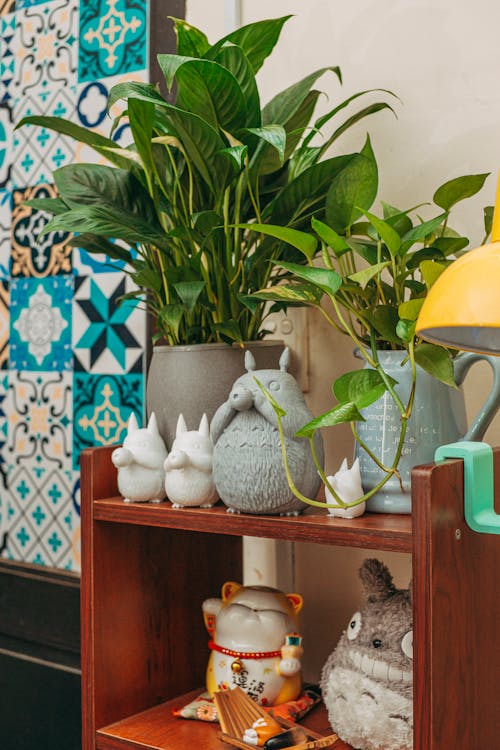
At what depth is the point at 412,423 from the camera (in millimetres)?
1001

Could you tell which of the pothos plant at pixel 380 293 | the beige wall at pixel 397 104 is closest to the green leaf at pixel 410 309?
the pothos plant at pixel 380 293

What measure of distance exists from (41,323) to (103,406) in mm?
240

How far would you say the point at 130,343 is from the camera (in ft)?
5.21

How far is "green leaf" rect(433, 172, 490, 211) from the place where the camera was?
101 centimetres

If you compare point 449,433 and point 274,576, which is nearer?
point 449,433

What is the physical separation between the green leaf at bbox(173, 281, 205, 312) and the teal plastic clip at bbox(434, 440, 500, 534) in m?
0.36

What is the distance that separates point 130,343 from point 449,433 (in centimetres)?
74

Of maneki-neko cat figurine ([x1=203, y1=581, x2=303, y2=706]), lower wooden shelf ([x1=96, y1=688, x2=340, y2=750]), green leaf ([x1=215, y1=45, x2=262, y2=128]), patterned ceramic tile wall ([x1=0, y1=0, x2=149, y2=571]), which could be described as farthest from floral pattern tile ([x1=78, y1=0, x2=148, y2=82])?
lower wooden shelf ([x1=96, y1=688, x2=340, y2=750])

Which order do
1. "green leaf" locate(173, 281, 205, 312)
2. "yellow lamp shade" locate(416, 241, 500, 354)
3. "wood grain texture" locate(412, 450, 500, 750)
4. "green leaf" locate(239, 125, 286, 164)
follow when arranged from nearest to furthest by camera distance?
"yellow lamp shade" locate(416, 241, 500, 354) → "wood grain texture" locate(412, 450, 500, 750) → "green leaf" locate(239, 125, 286, 164) → "green leaf" locate(173, 281, 205, 312)

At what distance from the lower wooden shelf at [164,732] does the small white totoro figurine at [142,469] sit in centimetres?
30

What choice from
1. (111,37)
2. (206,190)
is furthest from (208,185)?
(111,37)

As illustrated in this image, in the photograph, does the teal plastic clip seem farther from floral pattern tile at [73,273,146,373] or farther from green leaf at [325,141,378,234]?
floral pattern tile at [73,273,146,373]

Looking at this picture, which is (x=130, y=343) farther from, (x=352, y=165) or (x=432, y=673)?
(x=432, y=673)

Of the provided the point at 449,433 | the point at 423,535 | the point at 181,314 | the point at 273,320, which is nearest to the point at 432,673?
the point at 423,535
